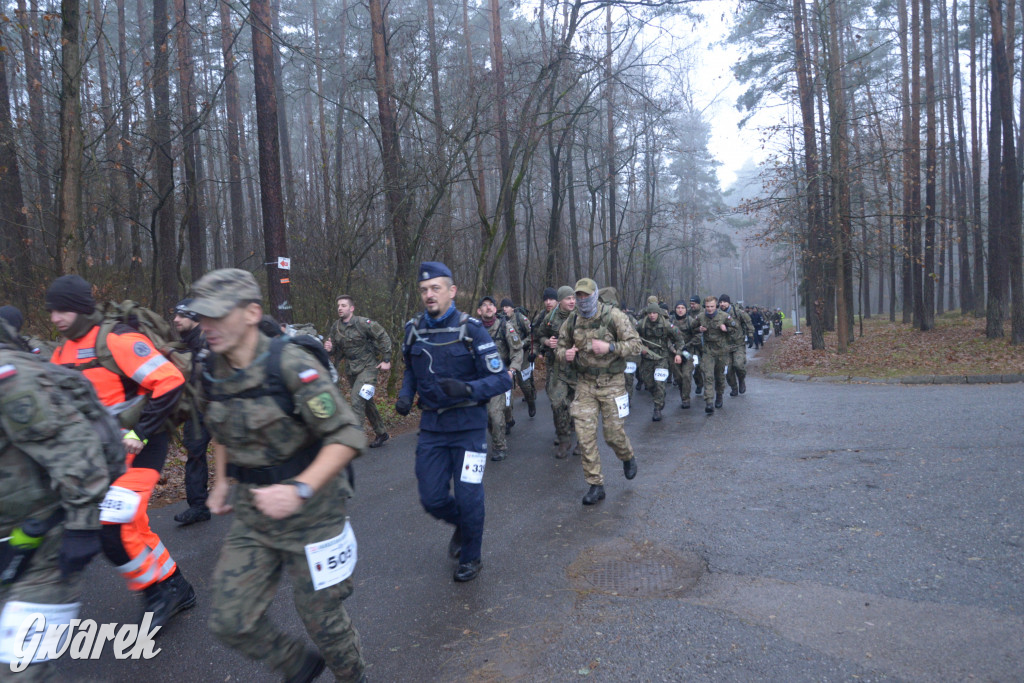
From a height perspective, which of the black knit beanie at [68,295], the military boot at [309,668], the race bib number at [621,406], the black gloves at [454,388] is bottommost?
the military boot at [309,668]

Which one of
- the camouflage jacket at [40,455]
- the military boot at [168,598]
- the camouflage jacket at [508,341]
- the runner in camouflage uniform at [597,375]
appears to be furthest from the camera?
the camouflage jacket at [508,341]

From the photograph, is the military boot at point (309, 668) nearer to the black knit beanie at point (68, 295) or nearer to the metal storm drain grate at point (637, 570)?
the metal storm drain grate at point (637, 570)

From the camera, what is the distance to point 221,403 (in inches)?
111

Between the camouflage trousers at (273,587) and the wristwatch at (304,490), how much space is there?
0.22 m

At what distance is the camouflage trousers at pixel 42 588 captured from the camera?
8.41 ft

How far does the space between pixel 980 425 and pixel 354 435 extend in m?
8.98

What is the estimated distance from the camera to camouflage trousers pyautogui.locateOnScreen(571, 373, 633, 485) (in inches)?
262

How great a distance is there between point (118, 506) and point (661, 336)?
403 inches

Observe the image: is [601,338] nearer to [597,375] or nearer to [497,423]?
[597,375]

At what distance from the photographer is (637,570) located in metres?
4.79

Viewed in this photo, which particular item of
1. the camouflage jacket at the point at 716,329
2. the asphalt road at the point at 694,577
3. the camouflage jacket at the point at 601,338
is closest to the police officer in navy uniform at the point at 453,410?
the asphalt road at the point at 694,577

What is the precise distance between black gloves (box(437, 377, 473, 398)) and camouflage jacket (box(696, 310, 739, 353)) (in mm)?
9000

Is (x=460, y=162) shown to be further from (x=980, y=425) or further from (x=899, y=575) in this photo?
(x=899, y=575)

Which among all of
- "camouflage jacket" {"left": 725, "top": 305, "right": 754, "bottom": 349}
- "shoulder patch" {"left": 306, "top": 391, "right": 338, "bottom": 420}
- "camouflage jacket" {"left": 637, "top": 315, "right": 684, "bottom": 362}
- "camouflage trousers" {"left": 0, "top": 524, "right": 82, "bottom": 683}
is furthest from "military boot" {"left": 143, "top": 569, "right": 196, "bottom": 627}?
"camouflage jacket" {"left": 725, "top": 305, "right": 754, "bottom": 349}
